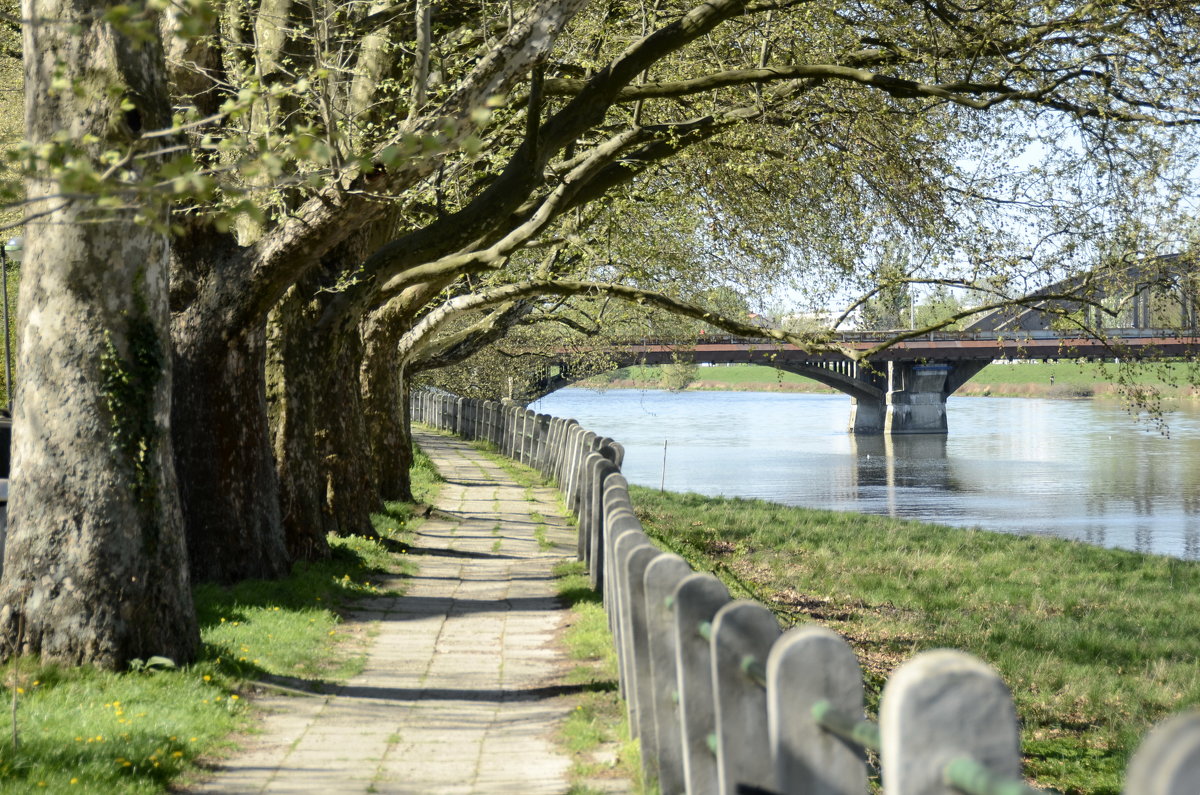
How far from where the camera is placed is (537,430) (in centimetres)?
2308

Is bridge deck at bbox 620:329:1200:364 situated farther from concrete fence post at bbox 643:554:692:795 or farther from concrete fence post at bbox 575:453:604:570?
concrete fence post at bbox 643:554:692:795

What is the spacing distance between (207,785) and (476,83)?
4.09m

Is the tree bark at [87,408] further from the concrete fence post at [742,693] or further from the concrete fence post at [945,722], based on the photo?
the concrete fence post at [945,722]

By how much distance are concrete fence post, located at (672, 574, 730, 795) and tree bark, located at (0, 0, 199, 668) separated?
11.7ft

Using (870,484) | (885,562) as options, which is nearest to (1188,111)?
(885,562)

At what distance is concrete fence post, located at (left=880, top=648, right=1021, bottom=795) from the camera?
195 cm

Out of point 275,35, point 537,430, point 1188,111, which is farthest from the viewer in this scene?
point 537,430

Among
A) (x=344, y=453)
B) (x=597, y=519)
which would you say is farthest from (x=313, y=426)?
(x=597, y=519)

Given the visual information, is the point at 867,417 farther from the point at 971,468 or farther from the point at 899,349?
the point at 971,468

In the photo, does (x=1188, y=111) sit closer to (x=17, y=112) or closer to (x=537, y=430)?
(x=17, y=112)

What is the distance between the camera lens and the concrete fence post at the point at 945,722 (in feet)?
6.39

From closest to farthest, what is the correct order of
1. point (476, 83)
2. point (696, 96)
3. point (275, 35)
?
point (476, 83)
point (275, 35)
point (696, 96)

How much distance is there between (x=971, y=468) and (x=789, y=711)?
1541 inches

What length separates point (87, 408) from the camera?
6273mm
